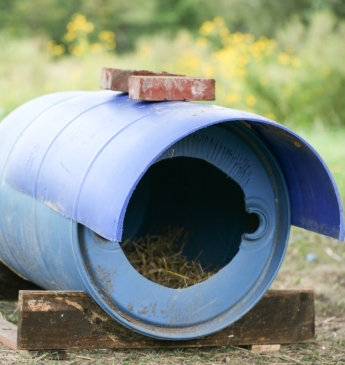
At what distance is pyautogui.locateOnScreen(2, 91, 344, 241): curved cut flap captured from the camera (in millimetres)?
2934

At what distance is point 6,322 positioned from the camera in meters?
3.78

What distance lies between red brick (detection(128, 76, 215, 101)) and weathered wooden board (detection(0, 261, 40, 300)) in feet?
4.34

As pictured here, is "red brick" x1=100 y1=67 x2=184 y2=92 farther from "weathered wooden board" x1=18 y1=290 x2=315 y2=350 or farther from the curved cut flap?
"weathered wooden board" x1=18 y1=290 x2=315 y2=350

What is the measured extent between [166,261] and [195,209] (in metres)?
0.38

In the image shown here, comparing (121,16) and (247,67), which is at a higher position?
(121,16)

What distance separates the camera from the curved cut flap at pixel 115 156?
9.62 ft

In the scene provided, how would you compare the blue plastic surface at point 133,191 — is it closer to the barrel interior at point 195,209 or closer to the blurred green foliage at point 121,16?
the barrel interior at point 195,209

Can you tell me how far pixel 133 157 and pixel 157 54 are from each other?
11768mm

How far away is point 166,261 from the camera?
13.6ft

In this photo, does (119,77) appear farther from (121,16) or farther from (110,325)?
(121,16)

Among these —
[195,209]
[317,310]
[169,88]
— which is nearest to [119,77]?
[169,88]

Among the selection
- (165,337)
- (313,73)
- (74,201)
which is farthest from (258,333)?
(313,73)

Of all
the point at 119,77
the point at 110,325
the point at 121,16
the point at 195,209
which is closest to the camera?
the point at 110,325

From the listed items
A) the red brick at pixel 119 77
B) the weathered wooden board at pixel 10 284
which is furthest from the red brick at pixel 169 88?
the weathered wooden board at pixel 10 284
